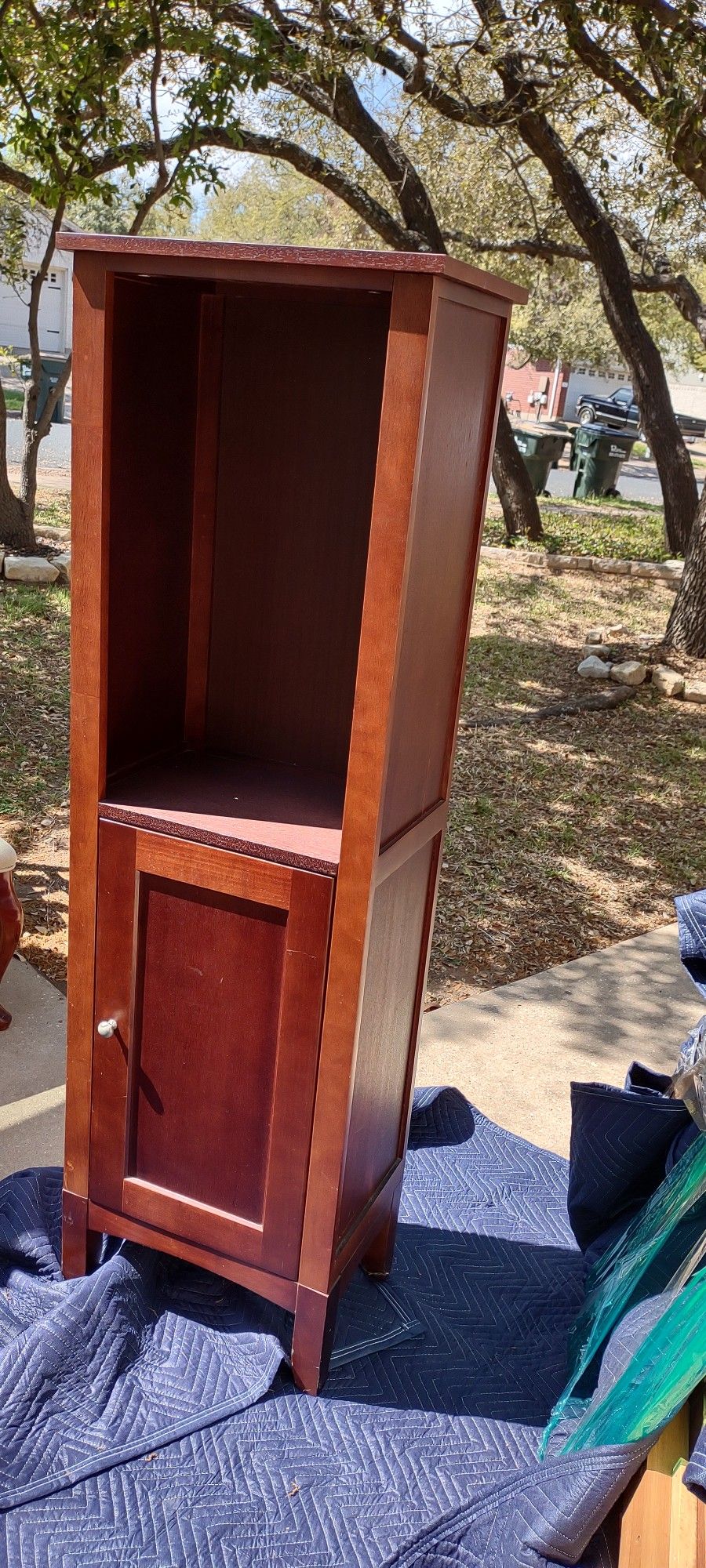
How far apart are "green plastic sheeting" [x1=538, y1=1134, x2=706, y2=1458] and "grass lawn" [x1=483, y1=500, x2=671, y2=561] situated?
8539 mm

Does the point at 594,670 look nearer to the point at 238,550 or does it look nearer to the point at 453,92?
the point at 453,92

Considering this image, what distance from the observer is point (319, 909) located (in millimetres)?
1799

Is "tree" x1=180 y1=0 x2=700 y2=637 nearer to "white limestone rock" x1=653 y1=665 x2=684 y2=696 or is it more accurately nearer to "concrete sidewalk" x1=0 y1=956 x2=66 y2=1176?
"white limestone rock" x1=653 y1=665 x2=684 y2=696

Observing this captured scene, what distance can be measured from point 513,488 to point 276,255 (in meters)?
9.64

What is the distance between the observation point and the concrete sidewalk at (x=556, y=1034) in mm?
3150

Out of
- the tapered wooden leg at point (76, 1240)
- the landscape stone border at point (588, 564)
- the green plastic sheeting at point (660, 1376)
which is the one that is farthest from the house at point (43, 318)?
the green plastic sheeting at point (660, 1376)

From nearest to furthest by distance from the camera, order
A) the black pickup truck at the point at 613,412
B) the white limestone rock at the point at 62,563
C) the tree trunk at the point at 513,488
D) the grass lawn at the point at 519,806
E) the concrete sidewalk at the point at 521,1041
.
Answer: the concrete sidewalk at the point at 521,1041 → the grass lawn at the point at 519,806 → the white limestone rock at the point at 62,563 → the tree trunk at the point at 513,488 → the black pickup truck at the point at 613,412

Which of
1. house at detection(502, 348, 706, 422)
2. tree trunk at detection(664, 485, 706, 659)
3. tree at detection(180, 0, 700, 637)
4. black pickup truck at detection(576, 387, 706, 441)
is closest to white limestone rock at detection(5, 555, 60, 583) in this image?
tree at detection(180, 0, 700, 637)

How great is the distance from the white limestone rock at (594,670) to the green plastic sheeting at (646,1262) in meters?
5.61

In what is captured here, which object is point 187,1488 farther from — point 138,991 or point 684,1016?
point 684,1016

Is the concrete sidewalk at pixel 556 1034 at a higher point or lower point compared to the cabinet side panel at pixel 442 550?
lower

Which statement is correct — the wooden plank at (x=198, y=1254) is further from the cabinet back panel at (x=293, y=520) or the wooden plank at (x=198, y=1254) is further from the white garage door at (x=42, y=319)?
the white garage door at (x=42, y=319)

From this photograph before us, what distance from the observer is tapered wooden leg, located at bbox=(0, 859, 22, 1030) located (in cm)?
305

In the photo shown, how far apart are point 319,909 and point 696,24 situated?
20.7 feet
